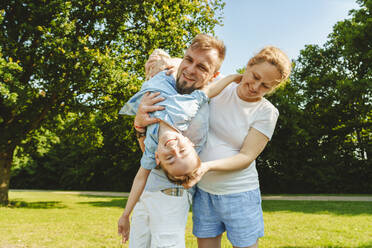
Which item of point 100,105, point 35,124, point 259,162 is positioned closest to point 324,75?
point 259,162

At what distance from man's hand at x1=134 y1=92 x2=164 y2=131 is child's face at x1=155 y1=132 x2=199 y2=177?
19cm

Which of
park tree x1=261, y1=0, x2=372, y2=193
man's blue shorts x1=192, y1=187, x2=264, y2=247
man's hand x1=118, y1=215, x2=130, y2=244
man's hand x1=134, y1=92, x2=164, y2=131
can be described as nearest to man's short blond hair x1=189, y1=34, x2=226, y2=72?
man's hand x1=134, y1=92, x2=164, y2=131

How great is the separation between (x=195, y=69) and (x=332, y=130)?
23584mm

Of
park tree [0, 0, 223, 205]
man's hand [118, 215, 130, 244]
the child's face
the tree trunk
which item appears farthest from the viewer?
the tree trunk

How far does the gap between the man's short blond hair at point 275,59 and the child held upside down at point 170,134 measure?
221 millimetres

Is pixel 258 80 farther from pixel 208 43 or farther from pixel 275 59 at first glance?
pixel 208 43

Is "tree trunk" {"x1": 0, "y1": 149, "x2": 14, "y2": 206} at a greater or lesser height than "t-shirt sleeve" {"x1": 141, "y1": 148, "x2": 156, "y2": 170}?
lesser

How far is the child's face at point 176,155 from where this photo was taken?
194cm

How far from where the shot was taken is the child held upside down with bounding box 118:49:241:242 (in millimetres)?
1954

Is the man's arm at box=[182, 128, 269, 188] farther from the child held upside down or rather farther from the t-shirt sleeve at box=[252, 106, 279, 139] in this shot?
the child held upside down

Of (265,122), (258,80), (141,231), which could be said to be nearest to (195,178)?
(141,231)

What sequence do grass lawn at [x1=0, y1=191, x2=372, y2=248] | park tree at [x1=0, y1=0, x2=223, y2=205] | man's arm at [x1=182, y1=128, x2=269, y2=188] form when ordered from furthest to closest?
park tree at [x1=0, y1=0, x2=223, y2=205]
grass lawn at [x1=0, y1=191, x2=372, y2=248]
man's arm at [x1=182, y1=128, x2=269, y2=188]

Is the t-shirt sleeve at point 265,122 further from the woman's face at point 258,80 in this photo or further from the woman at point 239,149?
the woman's face at point 258,80

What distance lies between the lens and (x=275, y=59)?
85.1 inches
